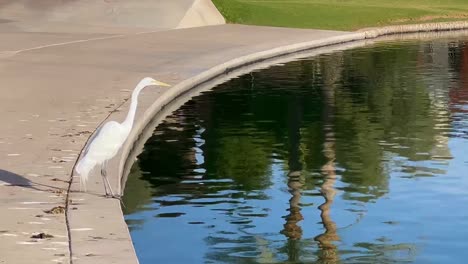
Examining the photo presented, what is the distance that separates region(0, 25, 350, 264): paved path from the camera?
1035 cm

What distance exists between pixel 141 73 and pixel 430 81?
6420mm

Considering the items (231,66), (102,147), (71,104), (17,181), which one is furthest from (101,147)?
(231,66)

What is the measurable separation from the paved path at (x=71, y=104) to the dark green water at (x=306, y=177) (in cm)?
81

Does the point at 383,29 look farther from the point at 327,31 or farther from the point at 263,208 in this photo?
the point at 263,208

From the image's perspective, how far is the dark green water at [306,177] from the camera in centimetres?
1172

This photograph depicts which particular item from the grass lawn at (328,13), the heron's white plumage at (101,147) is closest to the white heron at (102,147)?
the heron's white plumage at (101,147)

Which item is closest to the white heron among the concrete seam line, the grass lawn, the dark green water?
the dark green water

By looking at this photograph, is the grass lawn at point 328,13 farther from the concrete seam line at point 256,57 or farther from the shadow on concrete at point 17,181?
the shadow on concrete at point 17,181

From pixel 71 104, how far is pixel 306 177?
17.5 ft

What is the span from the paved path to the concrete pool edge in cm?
20

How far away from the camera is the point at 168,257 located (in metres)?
11.2

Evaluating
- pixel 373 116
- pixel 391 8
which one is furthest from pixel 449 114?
pixel 391 8

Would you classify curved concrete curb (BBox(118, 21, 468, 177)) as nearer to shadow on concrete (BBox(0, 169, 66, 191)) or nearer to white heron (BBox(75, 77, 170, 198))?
shadow on concrete (BBox(0, 169, 66, 191))

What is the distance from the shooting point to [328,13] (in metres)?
44.3
